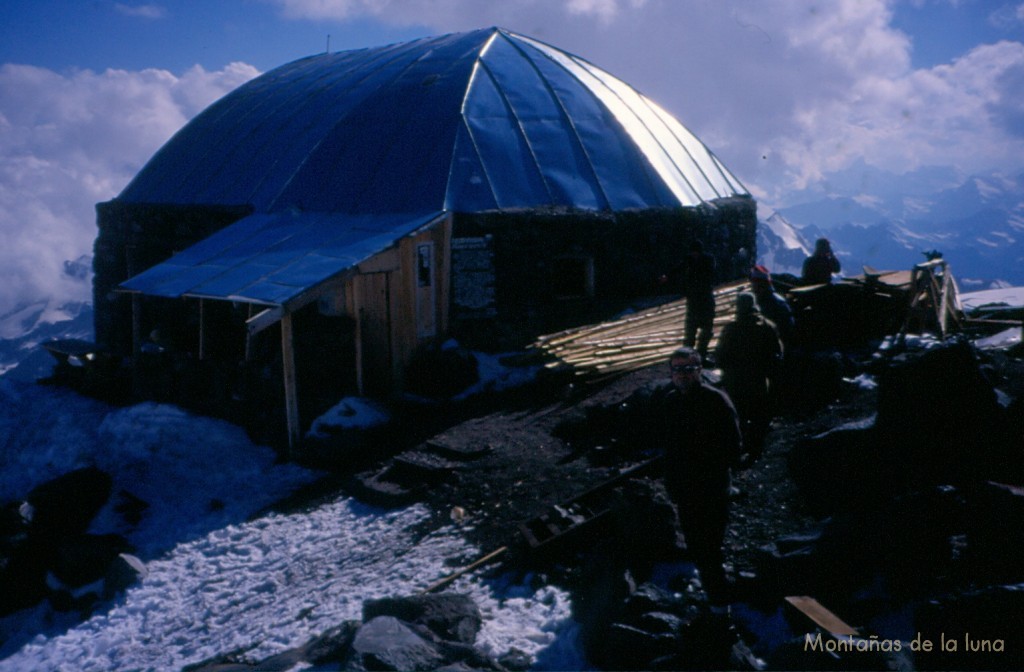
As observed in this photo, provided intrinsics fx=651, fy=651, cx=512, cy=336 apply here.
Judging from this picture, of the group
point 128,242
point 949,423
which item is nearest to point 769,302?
point 949,423

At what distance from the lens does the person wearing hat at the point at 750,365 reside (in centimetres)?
793

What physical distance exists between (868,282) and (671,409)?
986 cm

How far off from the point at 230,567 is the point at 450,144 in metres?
10.6

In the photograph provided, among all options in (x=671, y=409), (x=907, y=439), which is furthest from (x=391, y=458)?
(x=907, y=439)

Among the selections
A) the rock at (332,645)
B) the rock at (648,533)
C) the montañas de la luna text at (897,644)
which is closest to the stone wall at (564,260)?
the rock at (648,533)

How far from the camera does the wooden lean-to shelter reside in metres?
12.9

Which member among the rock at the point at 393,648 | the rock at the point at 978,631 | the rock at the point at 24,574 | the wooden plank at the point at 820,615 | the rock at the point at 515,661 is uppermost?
the rock at the point at 978,631

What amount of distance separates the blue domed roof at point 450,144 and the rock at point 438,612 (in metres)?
9.50

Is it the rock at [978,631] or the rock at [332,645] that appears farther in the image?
the rock at [332,645]

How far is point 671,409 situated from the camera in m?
5.42

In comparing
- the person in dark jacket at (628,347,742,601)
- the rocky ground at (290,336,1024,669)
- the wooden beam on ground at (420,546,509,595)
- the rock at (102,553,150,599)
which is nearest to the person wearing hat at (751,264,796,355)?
the rocky ground at (290,336,1024,669)

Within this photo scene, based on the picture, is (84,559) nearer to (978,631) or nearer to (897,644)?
(897,644)

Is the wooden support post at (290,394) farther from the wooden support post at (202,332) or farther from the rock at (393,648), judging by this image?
the rock at (393,648)

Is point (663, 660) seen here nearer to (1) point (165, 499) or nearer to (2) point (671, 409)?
(2) point (671, 409)
